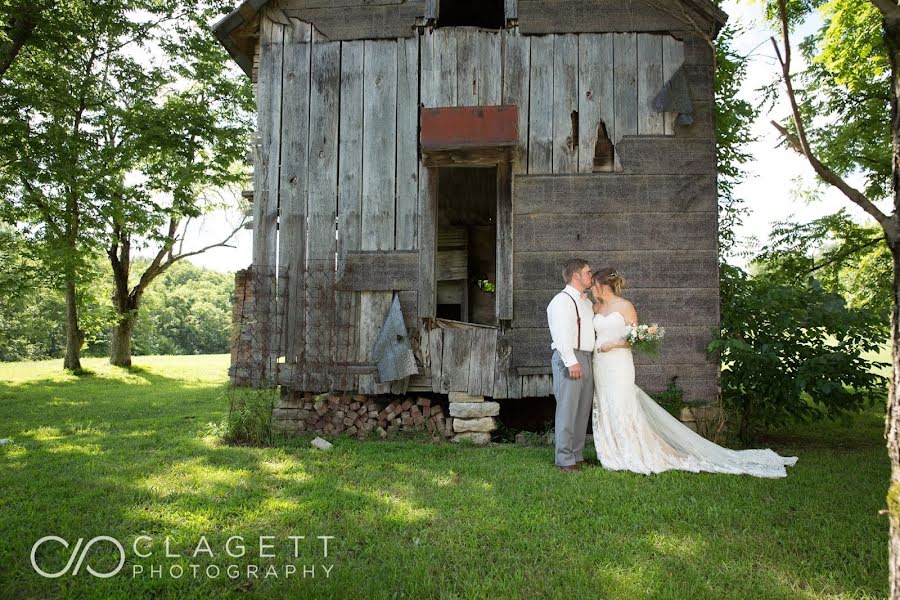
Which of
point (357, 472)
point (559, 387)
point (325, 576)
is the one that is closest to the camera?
point (325, 576)

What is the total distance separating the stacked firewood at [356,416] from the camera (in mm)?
7609

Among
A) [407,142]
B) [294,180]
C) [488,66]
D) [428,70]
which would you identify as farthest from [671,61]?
[294,180]

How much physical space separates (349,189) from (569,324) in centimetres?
333

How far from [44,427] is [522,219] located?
7.48 m

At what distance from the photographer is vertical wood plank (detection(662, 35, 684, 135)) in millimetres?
7359

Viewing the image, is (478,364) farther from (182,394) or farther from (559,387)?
(182,394)

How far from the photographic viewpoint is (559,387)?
6285 mm

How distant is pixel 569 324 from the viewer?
6145 millimetres

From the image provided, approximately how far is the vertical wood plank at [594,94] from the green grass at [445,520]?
376cm

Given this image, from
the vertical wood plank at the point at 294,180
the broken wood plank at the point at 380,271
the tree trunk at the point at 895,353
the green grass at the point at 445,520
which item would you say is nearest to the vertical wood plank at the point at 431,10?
the vertical wood plank at the point at 294,180

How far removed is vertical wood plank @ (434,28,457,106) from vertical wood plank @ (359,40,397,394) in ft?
1.83

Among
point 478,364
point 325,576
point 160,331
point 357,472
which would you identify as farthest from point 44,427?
point 160,331

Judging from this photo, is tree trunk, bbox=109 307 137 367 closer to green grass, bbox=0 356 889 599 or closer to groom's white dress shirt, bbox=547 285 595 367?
green grass, bbox=0 356 889 599

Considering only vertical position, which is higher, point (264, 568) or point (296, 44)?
point (296, 44)
